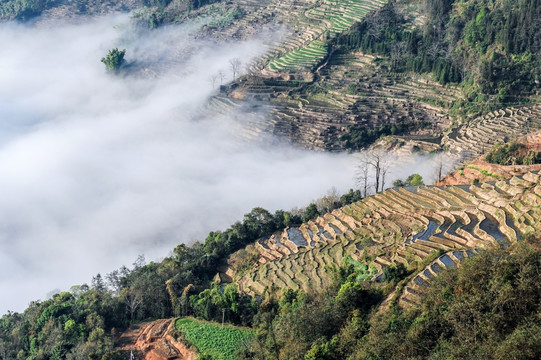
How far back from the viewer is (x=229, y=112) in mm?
60812

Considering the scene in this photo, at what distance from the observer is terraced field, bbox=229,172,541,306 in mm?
25531

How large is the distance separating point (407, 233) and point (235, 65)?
41.5 metres

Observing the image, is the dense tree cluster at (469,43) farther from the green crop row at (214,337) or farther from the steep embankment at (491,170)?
the green crop row at (214,337)

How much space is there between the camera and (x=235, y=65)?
220 ft

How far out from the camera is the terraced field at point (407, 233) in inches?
1005

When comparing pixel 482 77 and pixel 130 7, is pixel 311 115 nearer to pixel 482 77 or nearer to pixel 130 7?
pixel 482 77

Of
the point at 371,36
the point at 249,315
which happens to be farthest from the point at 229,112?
the point at 249,315

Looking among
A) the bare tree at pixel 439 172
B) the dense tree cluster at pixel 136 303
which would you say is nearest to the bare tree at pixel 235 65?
the bare tree at pixel 439 172

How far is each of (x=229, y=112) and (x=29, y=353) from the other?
1401 inches

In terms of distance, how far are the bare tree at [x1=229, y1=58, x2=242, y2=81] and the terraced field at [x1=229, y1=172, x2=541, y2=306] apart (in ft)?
111

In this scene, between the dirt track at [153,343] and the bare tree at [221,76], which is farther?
the bare tree at [221,76]

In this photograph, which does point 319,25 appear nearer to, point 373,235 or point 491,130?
point 491,130

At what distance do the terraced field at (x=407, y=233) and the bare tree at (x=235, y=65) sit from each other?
1336 inches

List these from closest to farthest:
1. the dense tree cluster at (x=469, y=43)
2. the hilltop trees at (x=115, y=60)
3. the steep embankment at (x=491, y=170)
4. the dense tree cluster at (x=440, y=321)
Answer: the dense tree cluster at (x=440, y=321) < the steep embankment at (x=491, y=170) < the dense tree cluster at (x=469, y=43) < the hilltop trees at (x=115, y=60)
